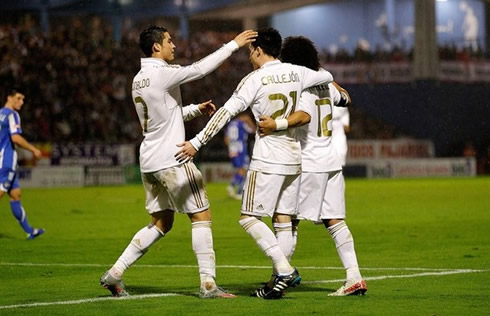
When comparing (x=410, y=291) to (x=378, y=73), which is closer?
(x=410, y=291)

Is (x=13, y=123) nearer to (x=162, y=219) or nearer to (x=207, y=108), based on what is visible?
(x=207, y=108)

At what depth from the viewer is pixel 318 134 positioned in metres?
9.95

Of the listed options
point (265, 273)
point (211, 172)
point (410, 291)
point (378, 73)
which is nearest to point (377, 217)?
point (265, 273)

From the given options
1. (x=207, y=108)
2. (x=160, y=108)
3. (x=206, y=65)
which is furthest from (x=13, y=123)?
(x=206, y=65)

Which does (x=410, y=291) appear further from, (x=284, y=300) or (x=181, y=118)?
(x=181, y=118)

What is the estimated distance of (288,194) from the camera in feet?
31.7

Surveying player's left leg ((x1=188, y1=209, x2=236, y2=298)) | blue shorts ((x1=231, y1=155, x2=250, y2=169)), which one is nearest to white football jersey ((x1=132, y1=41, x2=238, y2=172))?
→ player's left leg ((x1=188, y1=209, x2=236, y2=298))

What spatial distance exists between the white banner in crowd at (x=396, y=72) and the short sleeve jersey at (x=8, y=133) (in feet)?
109

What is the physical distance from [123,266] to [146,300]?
0.44 meters

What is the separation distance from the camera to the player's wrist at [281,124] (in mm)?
9367

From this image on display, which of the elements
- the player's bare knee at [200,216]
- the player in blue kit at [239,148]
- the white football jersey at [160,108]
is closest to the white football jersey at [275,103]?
the white football jersey at [160,108]

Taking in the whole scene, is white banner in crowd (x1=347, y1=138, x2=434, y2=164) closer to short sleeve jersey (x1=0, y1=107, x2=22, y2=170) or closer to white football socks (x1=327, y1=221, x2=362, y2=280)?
short sleeve jersey (x1=0, y1=107, x2=22, y2=170)

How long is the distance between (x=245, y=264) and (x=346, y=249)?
3413 mm

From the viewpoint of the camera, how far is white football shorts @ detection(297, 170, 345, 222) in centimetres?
979
